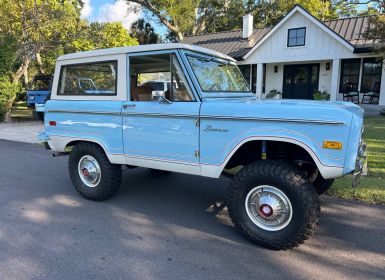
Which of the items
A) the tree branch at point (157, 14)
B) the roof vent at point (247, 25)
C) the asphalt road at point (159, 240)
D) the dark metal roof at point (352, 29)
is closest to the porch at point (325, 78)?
the dark metal roof at point (352, 29)

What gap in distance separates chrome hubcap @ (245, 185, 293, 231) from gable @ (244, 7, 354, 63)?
15935 millimetres

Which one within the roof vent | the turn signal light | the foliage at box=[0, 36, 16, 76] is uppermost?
the roof vent

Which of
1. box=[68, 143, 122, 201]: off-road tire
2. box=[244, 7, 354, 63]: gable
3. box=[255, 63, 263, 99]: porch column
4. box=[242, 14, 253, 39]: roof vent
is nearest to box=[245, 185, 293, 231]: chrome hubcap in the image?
box=[68, 143, 122, 201]: off-road tire

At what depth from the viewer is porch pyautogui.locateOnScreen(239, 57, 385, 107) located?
698 inches

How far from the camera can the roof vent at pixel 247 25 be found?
2231 cm

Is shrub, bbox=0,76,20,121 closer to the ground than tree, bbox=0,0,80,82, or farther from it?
closer to the ground

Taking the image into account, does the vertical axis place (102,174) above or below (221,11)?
below

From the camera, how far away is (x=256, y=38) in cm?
2284

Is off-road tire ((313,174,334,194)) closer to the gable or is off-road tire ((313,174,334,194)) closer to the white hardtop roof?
the white hardtop roof

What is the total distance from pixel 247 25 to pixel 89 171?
2003cm

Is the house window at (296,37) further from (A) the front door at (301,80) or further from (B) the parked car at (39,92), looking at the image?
(B) the parked car at (39,92)

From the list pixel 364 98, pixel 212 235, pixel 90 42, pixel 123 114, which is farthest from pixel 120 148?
pixel 364 98

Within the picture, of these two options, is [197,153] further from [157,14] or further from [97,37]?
[157,14]

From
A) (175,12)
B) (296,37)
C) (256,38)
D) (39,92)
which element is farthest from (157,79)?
(175,12)
